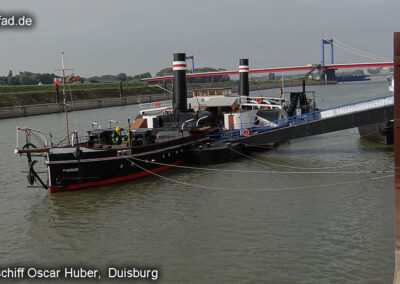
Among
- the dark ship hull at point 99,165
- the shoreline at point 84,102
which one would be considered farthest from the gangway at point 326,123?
the shoreline at point 84,102

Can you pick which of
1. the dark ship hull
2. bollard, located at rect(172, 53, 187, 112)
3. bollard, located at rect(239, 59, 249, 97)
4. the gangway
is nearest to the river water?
the dark ship hull

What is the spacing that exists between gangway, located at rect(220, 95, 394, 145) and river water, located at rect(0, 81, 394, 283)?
242cm

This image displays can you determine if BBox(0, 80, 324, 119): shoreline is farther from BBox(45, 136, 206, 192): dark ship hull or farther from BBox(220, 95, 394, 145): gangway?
BBox(45, 136, 206, 192): dark ship hull

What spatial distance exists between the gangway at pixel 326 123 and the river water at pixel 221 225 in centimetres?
242

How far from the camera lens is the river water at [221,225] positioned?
39.2 feet

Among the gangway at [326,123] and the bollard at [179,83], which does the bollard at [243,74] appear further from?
the gangway at [326,123]

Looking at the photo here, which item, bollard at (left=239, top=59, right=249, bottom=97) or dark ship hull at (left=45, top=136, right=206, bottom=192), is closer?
dark ship hull at (left=45, top=136, right=206, bottom=192)

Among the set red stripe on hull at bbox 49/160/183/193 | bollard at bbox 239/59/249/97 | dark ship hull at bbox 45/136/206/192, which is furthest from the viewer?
bollard at bbox 239/59/249/97

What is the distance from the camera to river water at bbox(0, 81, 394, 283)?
12.0 meters

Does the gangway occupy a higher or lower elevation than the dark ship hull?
higher

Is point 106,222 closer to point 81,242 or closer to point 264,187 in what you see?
point 81,242

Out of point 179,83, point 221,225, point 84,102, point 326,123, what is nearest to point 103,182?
point 221,225

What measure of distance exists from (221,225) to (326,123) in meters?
12.3

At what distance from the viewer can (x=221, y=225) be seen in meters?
15.0
